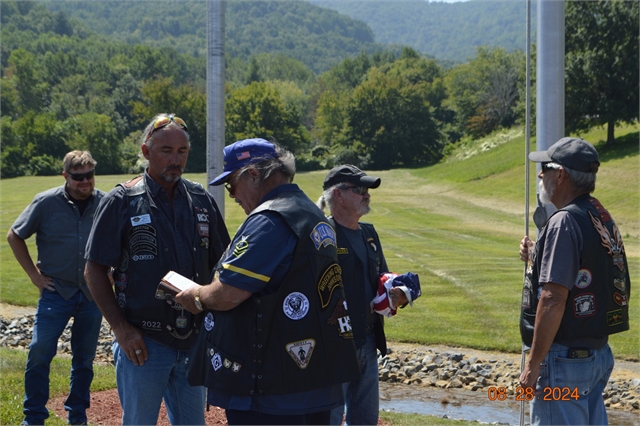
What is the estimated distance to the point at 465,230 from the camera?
31.9 meters

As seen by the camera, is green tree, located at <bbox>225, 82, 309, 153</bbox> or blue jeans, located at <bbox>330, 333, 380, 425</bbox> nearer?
blue jeans, located at <bbox>330, 333, 380, 425</bbox>

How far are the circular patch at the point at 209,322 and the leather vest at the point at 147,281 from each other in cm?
70

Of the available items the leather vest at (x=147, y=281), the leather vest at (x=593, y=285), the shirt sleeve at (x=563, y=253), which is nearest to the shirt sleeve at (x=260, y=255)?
the leather vest at (x=147, y=281)

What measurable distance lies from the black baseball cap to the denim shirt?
98.9 inches

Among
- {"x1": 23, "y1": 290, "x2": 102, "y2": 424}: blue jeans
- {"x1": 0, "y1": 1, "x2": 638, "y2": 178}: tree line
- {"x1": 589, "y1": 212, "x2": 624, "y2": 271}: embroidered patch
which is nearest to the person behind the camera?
{"x1": 589, "y1": 212, "x2": 624, "y2": 271}: embroidered patch

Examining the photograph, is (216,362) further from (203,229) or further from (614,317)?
(614,317)

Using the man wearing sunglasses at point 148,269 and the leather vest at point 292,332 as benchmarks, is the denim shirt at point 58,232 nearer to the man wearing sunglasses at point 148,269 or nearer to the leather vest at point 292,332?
the man wearing sunglasses at point 148,269

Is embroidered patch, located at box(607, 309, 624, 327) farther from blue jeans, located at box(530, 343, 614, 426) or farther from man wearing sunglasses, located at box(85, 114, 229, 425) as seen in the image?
man wearing sunglasses, located at box(85, 114, 229, 425)

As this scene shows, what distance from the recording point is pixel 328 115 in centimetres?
8988

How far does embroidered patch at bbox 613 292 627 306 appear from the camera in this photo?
13.5 ft

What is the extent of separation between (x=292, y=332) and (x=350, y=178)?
201cm

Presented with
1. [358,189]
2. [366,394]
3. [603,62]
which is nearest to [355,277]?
[358,189]

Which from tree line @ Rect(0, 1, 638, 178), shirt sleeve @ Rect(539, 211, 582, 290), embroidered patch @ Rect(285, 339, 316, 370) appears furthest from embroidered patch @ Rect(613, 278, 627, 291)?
tree line @ Rect(0, 1, 638, 178)

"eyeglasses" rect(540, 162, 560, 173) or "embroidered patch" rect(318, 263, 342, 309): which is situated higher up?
"eyeglasses" rect(540, 162, 560, 173)
